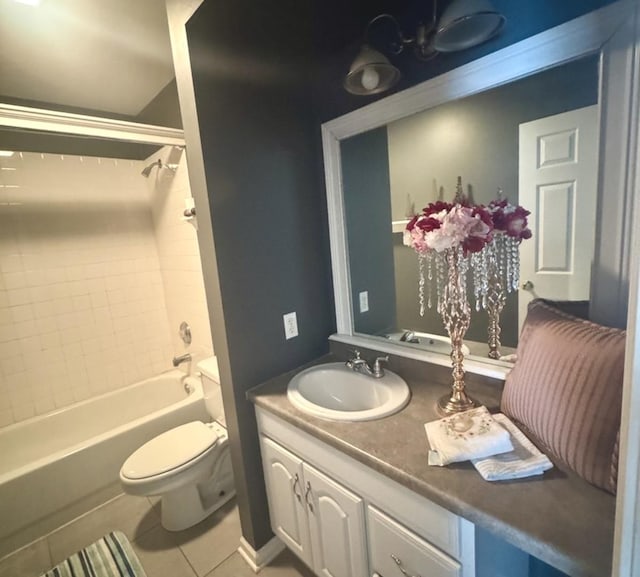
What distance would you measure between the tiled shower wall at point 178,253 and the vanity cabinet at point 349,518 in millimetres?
1234

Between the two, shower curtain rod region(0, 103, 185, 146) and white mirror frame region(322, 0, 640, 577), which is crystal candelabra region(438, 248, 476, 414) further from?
shower curtain rod region(0, 103, 185, 146)

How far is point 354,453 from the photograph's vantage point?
3.08ft

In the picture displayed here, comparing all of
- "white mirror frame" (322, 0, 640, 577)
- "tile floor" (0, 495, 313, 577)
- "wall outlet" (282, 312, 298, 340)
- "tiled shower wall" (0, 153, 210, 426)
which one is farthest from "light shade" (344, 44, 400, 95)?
"tile floor" (0, 495, 313, 577)

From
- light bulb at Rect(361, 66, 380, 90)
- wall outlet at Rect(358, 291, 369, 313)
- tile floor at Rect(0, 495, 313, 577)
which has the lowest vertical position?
tile floor at Rect(0, 495, 313, 577)

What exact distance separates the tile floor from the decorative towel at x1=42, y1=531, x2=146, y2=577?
0.13 feet

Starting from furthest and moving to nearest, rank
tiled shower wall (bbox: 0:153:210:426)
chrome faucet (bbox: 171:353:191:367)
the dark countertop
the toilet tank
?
chrome faucet (bbox: 171:353:191:367)
tiled shower wall (bbox: 0:153:210:426)
the toilet tank
the dark countertop

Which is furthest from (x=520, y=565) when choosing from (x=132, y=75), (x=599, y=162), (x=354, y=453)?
(x=132, y=75)

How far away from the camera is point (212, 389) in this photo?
5.88 feet

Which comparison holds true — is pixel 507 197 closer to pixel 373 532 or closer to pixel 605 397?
pixel 605 397

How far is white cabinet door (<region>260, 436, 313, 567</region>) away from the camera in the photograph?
1.23 meters

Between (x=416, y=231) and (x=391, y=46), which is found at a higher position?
(x=391, y=46)

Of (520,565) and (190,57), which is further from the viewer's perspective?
(190,57)

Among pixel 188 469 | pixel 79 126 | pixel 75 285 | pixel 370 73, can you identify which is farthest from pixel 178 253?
pixel 370 73

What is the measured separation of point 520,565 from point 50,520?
7.42 feet
